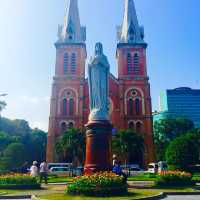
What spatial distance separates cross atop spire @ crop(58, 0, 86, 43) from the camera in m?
48.9

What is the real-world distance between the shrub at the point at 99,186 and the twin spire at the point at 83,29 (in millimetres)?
39755

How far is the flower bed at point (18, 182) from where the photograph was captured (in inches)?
554

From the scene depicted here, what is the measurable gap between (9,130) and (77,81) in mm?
18008

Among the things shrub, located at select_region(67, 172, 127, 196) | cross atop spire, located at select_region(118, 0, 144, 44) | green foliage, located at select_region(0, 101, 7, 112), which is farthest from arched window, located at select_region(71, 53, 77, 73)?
shrub, located at select_region(67, 172, 127, 196)

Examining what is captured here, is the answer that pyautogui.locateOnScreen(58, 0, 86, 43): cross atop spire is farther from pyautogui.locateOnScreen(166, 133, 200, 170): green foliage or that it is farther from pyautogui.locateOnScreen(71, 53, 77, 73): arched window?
pyautogui.locateOnScreen(166, 133, 200, 170): green foliage

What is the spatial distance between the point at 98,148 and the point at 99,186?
3642 mm

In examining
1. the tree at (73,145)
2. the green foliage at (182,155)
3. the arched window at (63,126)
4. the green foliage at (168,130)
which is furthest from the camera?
the green foliage at (168,130)

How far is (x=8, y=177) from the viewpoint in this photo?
14.4 metres

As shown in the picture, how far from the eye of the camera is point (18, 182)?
559 inches

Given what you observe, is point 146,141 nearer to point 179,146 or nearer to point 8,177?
point 179,146

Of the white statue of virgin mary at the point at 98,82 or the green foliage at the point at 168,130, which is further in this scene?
the green foliage at the point at 168,130

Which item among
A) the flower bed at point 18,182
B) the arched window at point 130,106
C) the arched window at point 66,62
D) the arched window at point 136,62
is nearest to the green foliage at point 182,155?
the flower bed at point 18,182

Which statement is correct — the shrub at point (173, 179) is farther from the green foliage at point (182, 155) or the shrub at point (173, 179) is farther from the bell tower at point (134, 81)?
the bell tower at point (134, 81)

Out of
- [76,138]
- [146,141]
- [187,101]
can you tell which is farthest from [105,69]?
[187,101]
